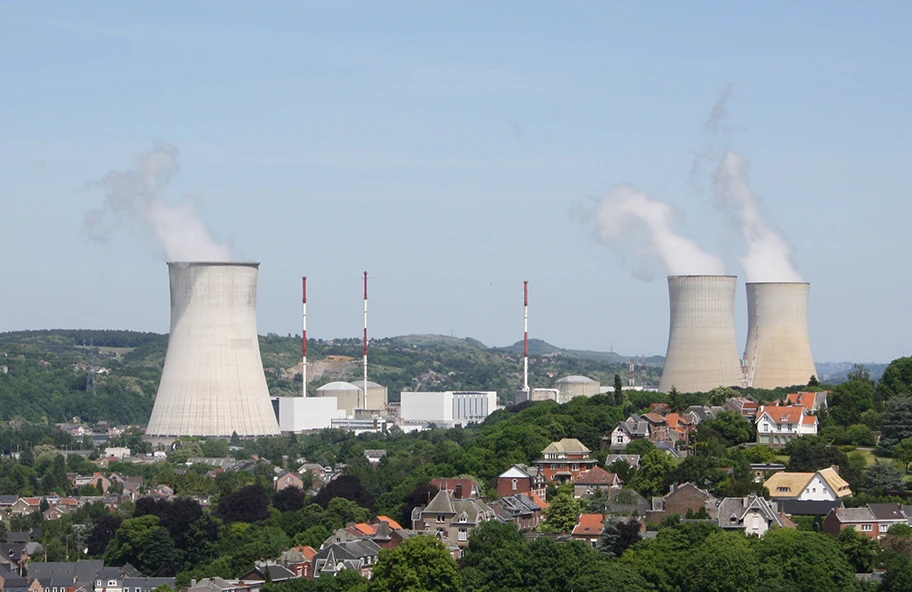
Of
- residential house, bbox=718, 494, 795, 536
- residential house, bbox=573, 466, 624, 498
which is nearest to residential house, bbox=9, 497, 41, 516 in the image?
residential house, bbox=573, 466, 624, 498

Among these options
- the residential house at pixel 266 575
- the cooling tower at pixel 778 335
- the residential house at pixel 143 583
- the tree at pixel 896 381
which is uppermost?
the cooling tower at pixel 778 335

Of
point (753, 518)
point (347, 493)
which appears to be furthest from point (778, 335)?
point (753, 518)

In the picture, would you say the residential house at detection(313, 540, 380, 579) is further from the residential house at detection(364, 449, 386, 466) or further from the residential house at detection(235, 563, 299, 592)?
the residential house at detection(364, 449, 386, 466)

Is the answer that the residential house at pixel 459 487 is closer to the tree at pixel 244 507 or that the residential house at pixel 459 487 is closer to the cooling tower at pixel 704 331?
the tree at pixel 244 507

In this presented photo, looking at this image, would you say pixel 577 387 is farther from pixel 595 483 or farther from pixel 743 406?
pixel 595 483

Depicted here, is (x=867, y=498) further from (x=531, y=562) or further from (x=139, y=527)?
(x=139, y=527)

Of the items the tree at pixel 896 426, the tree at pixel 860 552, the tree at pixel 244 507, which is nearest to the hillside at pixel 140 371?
the tree at pixel 244 507
